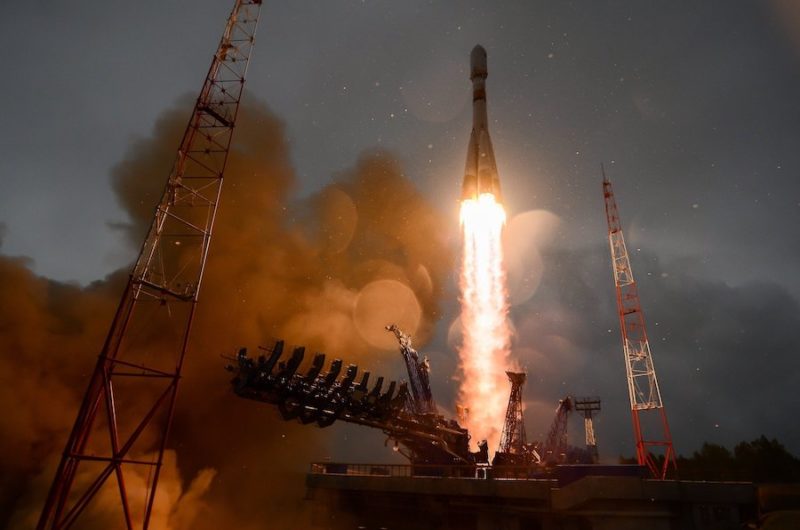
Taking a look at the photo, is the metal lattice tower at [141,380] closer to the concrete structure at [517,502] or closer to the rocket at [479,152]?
the concrete structure at [517,502]

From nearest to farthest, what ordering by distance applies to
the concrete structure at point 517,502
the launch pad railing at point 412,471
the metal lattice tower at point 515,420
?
the concrete structure at point 517,502 → the launch pad railing at point 412,471 → the metal lattice tower at point 515,420

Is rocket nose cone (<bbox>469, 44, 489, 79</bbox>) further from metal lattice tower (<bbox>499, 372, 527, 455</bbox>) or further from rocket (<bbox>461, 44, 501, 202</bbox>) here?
metal lattice tower (<bbox>499, 372, 527, 455</bbox>)

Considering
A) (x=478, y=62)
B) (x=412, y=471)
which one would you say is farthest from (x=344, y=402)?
(x=478, y=62)

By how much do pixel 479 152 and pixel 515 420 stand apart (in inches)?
1085

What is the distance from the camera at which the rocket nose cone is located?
58719mm

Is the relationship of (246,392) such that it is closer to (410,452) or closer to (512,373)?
(410,452)

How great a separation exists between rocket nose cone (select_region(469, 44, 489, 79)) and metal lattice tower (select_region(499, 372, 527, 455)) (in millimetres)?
33382

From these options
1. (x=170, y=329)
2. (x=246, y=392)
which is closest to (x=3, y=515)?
(x=170, y=329)

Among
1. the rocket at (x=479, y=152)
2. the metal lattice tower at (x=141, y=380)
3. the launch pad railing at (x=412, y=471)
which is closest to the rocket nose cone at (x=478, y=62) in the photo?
the rocket at (x=479, y=152)

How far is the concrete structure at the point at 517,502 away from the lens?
80.7 ft

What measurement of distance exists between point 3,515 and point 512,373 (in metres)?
42.5

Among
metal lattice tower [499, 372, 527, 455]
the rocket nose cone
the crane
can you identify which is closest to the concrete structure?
the crane

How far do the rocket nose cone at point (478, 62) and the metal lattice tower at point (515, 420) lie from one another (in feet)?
110

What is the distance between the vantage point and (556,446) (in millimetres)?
57656
